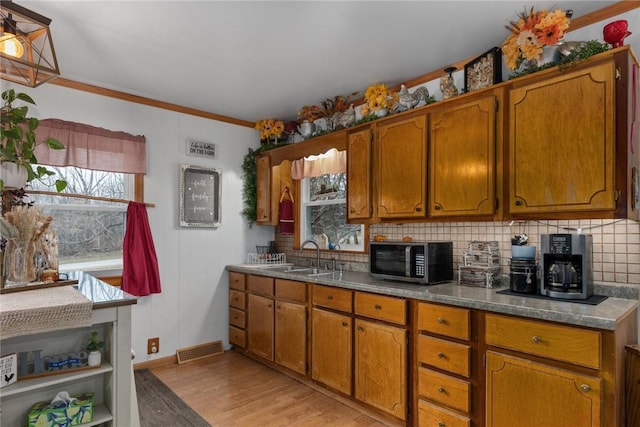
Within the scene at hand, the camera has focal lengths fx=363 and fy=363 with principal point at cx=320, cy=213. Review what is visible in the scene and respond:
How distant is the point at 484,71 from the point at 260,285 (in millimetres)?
2663

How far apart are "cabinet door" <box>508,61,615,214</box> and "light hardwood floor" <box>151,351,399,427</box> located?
1.77m

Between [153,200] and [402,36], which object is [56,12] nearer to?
[153,200]

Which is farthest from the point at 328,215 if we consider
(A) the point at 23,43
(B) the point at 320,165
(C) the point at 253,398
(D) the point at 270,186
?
(A) the point at 23,43

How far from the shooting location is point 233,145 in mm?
4223

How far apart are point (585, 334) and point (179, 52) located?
9.81 feet

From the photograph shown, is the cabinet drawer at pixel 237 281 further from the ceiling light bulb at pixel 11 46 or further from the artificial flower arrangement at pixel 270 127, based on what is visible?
the ceiling light bulb at pixel 11 46

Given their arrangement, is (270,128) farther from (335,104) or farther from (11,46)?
(11,46)

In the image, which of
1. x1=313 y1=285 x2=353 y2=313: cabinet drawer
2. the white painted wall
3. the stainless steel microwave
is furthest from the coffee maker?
the white painted wall

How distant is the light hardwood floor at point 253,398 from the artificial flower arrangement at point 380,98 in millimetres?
2380

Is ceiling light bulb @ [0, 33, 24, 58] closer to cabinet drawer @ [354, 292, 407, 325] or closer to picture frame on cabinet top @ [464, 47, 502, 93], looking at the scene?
cabinet drawer @ [354, 292, 407, 325]

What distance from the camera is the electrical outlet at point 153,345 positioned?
3.49 meters

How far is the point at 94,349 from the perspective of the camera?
174 cm

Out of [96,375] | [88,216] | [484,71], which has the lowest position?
[96,375]

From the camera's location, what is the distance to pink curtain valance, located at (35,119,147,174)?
2.96m
